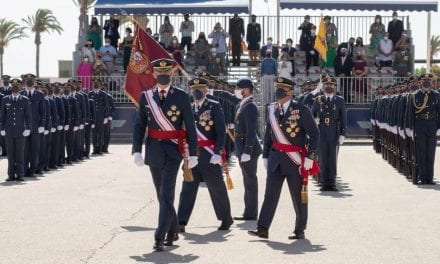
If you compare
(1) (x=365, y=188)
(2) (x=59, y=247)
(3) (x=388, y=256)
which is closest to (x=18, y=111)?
(1) (x=365, y=188)

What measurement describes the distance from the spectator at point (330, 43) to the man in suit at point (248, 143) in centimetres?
2150

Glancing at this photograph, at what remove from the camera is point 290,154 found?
12.0 meters

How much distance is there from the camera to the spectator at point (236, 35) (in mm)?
36031

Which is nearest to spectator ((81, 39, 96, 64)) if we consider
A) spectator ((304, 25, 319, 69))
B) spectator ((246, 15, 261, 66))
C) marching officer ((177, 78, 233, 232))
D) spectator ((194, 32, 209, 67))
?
spectator ((194, 32, 209, 67))

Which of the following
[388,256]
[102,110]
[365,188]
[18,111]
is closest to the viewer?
[388,256]

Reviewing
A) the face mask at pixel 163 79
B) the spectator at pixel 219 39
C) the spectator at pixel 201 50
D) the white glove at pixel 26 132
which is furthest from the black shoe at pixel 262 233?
the spectator at pixel 219 39

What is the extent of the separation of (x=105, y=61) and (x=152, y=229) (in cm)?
2367

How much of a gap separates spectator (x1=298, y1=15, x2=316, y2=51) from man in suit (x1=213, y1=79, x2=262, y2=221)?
2166 centimetres

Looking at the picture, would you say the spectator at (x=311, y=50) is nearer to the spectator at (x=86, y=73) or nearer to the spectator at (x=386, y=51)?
the spectator at (x=386, y=51)

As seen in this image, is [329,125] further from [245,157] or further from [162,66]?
[162,66]

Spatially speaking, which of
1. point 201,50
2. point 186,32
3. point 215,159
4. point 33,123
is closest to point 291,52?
point 201,50

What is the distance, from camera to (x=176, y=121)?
11.2 m

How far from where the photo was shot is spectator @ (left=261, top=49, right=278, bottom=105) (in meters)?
33.8

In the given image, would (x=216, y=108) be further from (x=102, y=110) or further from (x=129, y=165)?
(x=102, y=110)
